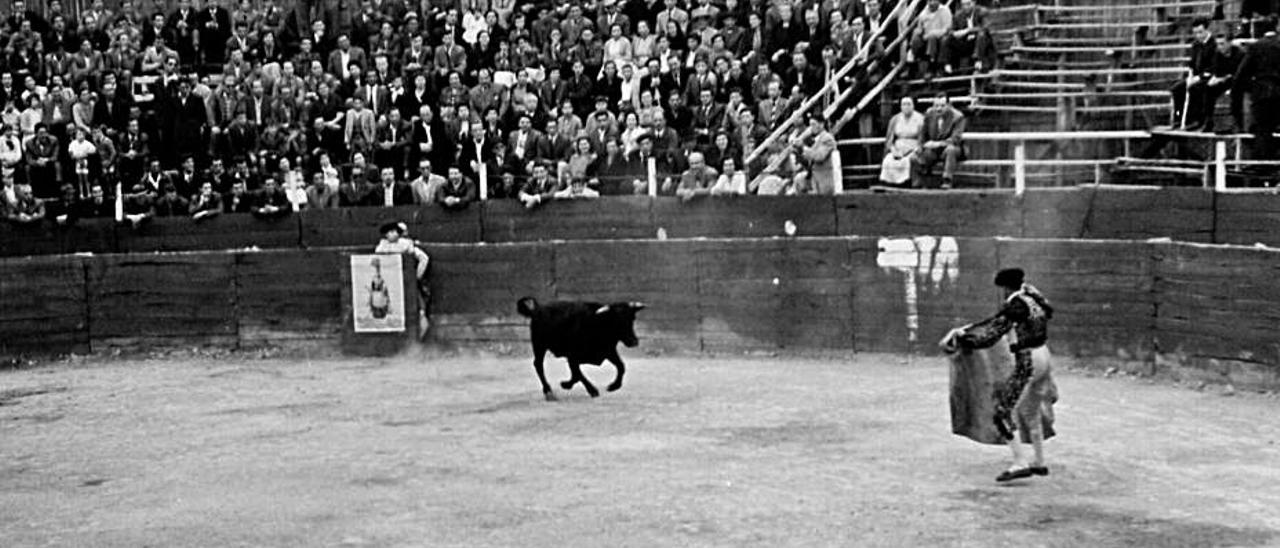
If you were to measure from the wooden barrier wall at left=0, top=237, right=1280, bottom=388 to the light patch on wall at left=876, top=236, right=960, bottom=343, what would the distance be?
17 millimetres

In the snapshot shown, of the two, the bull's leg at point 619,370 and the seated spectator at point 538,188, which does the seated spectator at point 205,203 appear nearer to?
the seated spectator at point 538,188

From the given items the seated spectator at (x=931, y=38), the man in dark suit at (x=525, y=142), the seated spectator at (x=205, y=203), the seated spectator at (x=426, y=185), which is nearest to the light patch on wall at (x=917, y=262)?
the seated spectator at (x=931, y=38)

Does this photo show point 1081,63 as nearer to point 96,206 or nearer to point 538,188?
point 538,188

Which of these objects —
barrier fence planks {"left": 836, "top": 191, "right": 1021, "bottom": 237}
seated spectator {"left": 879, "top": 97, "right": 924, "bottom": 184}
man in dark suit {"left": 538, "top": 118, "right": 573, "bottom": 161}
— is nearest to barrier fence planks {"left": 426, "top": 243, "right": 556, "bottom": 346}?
man in dark suit {"left": 538, "top": 118, "right": 573, "bottom": 161}

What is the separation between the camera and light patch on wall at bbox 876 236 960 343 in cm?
1948

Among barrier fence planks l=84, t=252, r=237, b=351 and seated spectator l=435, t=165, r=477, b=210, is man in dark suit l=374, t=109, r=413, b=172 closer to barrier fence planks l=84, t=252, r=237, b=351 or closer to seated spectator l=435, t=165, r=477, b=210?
seated spectator l=435, t=165, r=477, b=210

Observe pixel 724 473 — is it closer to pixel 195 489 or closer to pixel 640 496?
pixel 640 496

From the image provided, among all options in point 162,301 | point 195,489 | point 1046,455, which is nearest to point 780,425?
point 1046,455

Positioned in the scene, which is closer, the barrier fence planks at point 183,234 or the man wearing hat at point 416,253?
the man wearing hat at point 416,253

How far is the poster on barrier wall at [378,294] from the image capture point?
839 inches

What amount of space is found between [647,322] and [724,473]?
7355 millimetres

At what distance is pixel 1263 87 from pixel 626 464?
7895mm

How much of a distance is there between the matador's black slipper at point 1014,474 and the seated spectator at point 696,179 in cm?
892

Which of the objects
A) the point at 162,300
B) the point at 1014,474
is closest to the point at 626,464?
the point at 1014,474
